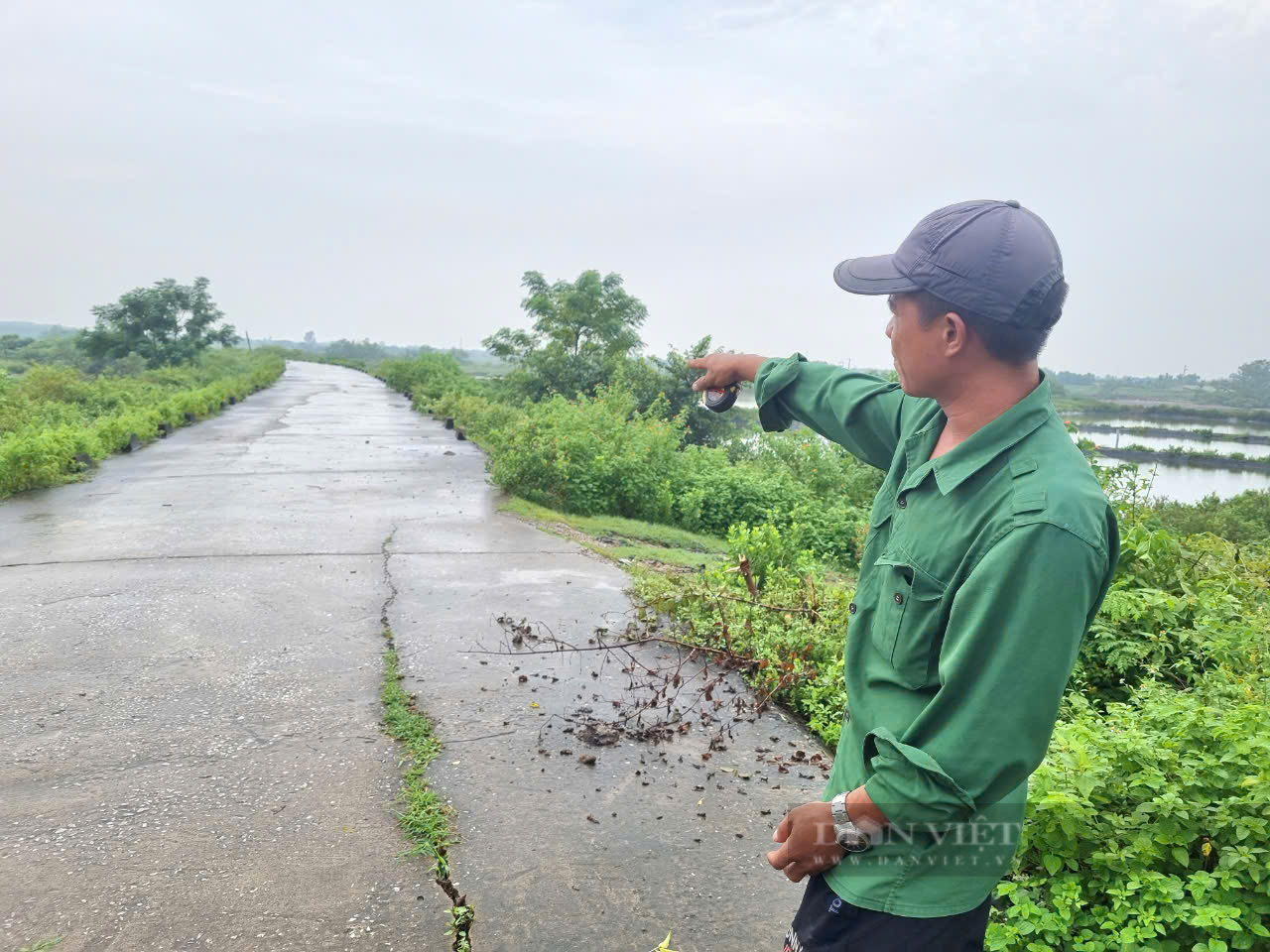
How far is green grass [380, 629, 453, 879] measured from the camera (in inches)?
111

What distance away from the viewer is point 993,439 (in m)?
1.37

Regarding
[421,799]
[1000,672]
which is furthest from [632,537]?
[1000,672]

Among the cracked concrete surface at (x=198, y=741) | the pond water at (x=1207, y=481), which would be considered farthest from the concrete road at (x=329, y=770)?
the pond water at (x=1207, y=481)

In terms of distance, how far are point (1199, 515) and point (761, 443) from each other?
251 inches

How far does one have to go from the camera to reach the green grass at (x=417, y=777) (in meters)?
2.83

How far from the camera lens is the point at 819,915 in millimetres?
1496

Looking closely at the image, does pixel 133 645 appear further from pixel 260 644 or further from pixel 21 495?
pixel 21 495

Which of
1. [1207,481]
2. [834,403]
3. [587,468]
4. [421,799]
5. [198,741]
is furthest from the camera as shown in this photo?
[1207,481]

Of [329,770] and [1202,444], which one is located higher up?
[1202,444]

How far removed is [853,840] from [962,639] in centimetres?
40

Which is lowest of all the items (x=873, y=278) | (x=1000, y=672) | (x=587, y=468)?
(x=587, y=468)

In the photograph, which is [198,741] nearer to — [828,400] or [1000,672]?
[828,400]

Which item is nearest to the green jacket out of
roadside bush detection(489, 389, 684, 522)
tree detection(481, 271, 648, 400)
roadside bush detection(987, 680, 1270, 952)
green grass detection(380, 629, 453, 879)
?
roadside bush detection(987, 680, 1270, 952)

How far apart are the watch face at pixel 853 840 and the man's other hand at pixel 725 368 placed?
1.06 meters
